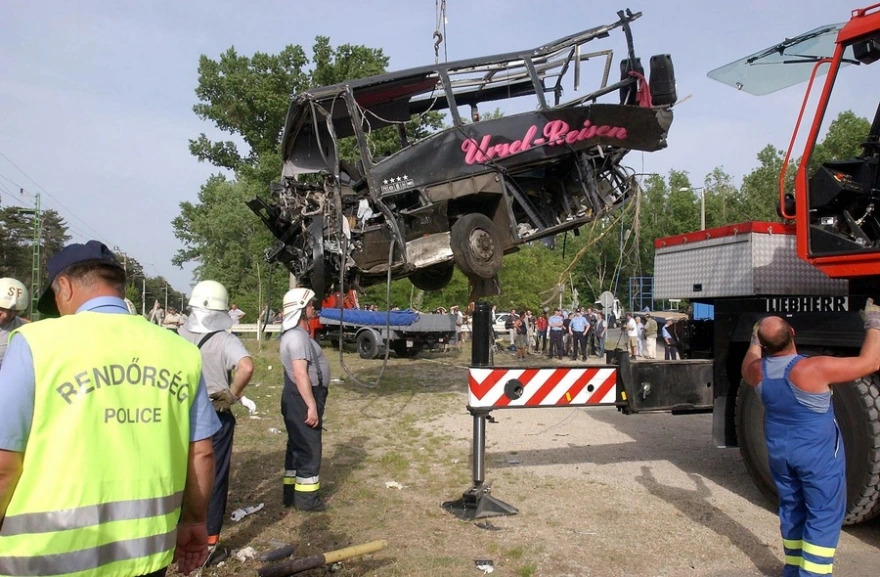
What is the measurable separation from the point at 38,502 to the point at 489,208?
291 inches

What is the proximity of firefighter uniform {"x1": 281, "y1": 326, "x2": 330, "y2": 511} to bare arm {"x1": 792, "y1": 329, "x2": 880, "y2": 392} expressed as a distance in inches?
131

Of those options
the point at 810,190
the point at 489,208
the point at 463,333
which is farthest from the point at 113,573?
the point at 463,333

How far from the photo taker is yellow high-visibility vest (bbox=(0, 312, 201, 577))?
6.01 feet

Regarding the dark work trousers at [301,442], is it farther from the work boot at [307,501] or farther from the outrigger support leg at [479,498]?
the outrigger support leg at [479,498]

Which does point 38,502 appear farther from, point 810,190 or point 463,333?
point 463,333

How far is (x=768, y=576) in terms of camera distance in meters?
4.18

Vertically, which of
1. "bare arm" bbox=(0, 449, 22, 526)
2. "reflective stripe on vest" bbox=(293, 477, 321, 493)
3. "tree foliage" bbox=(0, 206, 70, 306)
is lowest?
"reflective stripe on vest" bbox=(293, 477, 321, 493)

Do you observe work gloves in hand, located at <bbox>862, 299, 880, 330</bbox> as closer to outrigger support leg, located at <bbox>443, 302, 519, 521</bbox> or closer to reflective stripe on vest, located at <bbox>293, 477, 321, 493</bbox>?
outrigger support leg, located at <bbox>443, 302, 519, 521</bbox>

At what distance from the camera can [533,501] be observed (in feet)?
18.4

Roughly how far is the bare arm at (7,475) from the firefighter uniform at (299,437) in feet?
11.3

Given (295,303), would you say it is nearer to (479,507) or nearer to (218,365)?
(218,365)

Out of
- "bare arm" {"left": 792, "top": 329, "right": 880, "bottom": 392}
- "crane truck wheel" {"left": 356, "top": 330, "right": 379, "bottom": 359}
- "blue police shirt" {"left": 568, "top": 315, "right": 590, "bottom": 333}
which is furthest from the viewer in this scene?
"blue police shirt" {"left": 568, "top": 315, "right": 590, "bottom": 333}

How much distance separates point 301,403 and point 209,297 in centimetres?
A: 126

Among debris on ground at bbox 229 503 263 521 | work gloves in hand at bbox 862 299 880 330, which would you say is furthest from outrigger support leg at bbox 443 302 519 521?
work gloves in hand at bbox 862 299 880 330
